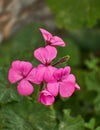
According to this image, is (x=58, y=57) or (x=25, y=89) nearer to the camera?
(x=25, y=89)

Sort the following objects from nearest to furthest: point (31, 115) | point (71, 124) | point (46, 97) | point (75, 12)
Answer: point (46, 97)
point (31, 115)
point (71, 124)
point (75, 12)

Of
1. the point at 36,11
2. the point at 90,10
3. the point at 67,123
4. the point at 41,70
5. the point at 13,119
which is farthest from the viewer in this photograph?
the point at 36,11

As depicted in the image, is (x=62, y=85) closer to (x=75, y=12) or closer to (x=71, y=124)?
(x=71, y=124)

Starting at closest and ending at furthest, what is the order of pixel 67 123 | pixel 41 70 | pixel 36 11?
1. pixel 41 70
2. pixel 67 123
3. pixel 36 11

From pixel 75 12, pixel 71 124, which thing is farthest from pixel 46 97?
pixel 75 12

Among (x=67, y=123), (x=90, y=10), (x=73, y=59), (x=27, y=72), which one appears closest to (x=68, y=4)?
(x=90, y=10)

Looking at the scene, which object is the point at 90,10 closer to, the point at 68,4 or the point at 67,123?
the point at 68,4

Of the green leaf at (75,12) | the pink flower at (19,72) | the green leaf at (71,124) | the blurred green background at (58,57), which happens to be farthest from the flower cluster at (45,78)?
the green leaf at (75,12)
